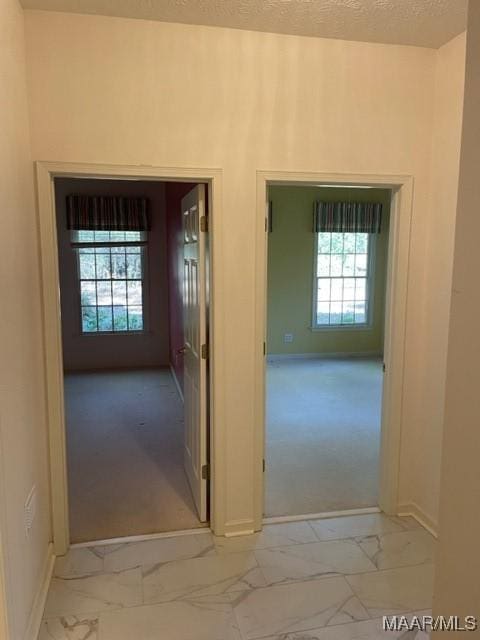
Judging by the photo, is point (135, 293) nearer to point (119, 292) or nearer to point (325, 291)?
point (119, 292)

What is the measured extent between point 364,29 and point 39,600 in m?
3.26

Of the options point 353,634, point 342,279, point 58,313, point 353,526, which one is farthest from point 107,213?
point 353,634

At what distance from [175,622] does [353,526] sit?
4.19ft

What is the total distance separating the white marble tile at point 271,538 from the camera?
276cm

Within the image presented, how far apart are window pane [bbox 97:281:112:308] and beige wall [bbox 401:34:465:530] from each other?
5050 millimetres

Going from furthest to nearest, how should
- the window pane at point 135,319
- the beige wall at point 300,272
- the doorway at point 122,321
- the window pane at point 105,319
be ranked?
the beige wall at point 300,272 < the window pane at point 135,319 < the window pane at point 105,319 < the doorway at point 122,321

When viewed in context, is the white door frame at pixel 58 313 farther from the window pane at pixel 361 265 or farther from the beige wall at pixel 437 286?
the window pane at pixel 361 265

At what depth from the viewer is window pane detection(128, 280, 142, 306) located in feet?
23.2

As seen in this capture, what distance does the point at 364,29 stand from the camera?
251 centimetres

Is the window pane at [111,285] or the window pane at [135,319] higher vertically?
the window pane at [111,285]

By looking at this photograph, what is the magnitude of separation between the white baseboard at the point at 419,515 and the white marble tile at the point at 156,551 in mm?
1258

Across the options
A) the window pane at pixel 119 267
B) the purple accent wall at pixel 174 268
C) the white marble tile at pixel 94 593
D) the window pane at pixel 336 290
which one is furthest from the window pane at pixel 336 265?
the white marble tile at pixel 94 593

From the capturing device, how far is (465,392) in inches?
38.7

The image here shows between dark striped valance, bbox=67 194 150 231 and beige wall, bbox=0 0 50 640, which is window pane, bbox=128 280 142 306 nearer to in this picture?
dark striped valance, bbox=67 194 150 231
